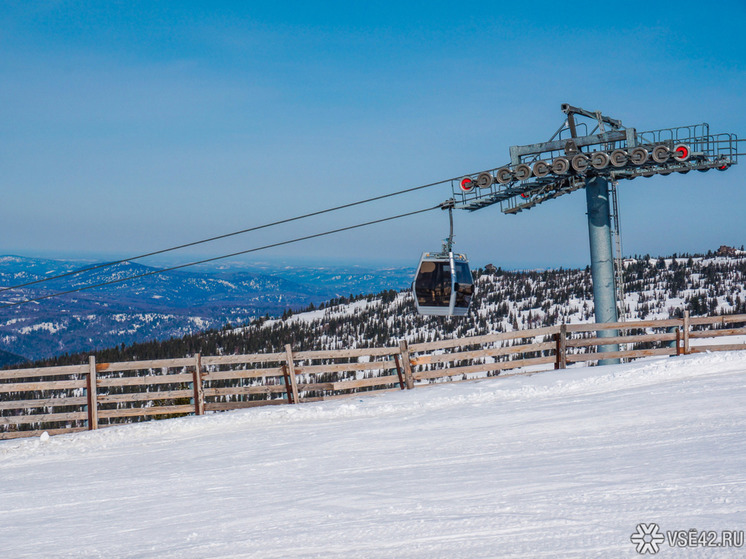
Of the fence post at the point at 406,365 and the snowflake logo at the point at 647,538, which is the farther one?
the fence post at the point at 406,365

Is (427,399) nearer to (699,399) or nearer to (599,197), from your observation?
(699,399)

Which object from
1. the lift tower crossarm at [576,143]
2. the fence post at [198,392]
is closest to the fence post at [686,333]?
the lift tower crossarm at [576,143]

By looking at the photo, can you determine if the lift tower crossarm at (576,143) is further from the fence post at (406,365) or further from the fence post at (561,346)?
the fence post at (406,365)

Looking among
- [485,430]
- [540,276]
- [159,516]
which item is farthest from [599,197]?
[540,276]

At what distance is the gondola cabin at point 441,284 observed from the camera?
18.8 m

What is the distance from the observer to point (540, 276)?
339 ft

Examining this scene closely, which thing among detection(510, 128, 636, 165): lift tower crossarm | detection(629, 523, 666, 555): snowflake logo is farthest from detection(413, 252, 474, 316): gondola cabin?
detection(629, 523, 666, 555): snowflake logo

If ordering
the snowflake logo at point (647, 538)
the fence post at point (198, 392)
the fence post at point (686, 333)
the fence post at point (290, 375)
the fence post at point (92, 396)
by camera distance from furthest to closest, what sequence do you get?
1. the fence post at point (686, 333)
2. the fence post at point (290, 375)
3. the fence post at point (198, 392)
4. the fence post at point (92, 396)
5. the snowflake logo at point (647, 538)

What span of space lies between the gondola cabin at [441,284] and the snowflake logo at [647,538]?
12.3 meters

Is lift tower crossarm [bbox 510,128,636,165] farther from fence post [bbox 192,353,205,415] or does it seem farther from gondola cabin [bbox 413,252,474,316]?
fence post [bbox 192,353,205,415]

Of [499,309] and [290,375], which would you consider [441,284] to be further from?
[499,309]

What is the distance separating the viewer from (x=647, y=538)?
6.25 meters

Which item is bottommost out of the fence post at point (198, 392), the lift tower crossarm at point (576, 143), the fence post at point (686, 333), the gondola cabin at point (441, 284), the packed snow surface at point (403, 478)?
the packed snow surface at point (403, 478)

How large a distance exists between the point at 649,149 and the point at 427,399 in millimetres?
14188
